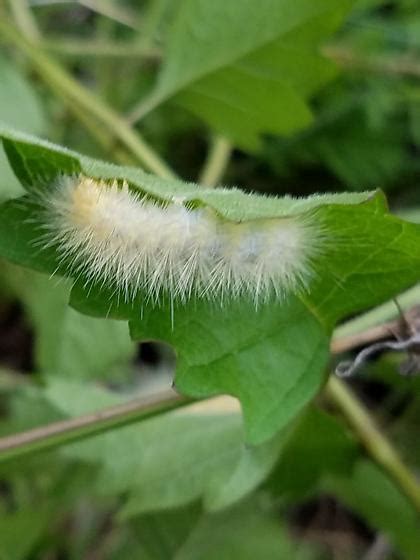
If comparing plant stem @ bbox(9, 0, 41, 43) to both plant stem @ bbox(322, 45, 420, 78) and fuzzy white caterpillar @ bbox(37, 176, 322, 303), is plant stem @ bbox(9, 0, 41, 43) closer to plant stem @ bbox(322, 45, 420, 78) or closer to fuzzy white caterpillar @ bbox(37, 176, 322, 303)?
plant stem @ bbox(322, 45, 420, 78)

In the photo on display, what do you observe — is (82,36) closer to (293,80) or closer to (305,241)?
(293,80)

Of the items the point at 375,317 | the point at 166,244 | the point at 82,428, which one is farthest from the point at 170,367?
the point at 166,244

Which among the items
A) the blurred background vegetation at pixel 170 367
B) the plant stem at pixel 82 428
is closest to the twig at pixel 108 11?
the blurred background vegetation at pixel 170 367

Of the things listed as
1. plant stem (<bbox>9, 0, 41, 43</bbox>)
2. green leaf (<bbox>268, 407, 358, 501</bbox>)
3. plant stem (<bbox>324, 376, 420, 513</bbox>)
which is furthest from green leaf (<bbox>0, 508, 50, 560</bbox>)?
plant stem (<bbox>9, 0, 41, 43</bbox>)

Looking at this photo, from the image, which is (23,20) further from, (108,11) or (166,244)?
(166,244)

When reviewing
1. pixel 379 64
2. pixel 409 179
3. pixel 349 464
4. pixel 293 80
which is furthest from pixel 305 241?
pixel 409 179

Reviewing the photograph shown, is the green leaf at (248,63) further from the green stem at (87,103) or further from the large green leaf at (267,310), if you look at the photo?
the large green leaf at (267,310)
